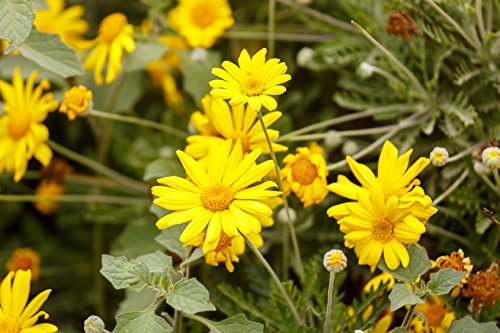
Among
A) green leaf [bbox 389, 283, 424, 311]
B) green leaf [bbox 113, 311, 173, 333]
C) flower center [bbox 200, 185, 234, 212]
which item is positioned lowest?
green leaf [bbox 113, 311, 173, 333]

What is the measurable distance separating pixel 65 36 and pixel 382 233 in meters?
0.87

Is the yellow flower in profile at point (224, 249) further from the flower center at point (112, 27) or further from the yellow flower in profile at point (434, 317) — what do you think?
the flower center at point (112, 27)

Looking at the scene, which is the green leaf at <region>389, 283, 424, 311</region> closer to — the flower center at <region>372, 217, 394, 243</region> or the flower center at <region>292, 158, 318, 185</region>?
the flower center at <region>372, 217, 394, 243</region>

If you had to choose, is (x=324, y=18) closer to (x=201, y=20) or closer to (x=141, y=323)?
(x=201, y=20)

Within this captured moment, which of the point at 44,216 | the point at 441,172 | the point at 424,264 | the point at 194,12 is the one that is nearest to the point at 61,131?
the point at 44,216

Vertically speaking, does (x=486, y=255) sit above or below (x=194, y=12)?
below

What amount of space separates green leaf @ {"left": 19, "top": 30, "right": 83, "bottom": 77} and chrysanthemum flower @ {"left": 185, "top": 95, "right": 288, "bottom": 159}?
0.20 meters

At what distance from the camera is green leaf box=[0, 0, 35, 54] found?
3.11 feet

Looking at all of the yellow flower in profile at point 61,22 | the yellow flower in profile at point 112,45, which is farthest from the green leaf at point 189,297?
the yellow flower in profile at point 61,22

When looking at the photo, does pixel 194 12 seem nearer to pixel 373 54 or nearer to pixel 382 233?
pixel 373 54

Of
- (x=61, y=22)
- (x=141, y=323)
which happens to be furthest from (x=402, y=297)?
(x=61, y=22)

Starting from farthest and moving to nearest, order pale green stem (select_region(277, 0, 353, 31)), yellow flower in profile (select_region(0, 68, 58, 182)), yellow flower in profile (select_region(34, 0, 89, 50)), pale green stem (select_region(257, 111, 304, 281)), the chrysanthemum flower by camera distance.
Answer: yellow flower in profile (select_region(34, 0, 89, 50)) < pale green stem (select_region(277, 0, 353, 31)) < yellow flower in profile (select_region(0, 68, 58, 182)) < the chrysanthemum flower < pale green stem (select_region(257, 111, 304, 281))

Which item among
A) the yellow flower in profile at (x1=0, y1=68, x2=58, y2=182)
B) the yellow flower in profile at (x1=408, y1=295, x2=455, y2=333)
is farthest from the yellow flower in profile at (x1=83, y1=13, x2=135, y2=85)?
the yellow flower in profile at (x1=408, y1=295, x2=455, y2=333)

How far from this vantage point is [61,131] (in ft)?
5.32
